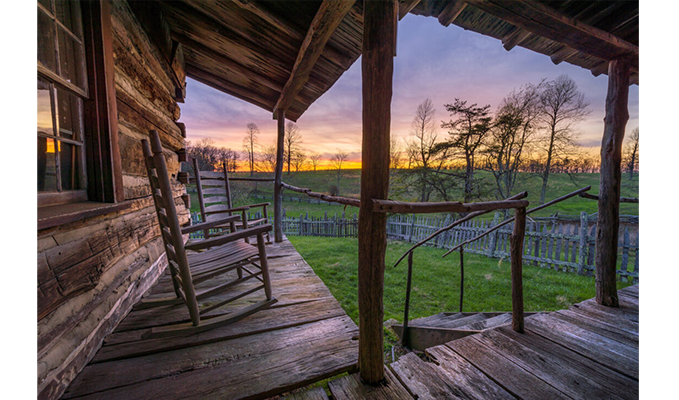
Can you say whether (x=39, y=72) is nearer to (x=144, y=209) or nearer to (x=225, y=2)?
(x=144, y=209)

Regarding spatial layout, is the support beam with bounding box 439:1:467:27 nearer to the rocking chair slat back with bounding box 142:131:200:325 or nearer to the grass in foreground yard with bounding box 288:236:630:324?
the rocking chair slat back with bounding box 142:131:200:325

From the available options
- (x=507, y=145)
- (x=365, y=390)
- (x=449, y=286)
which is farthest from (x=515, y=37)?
(x=507, y=145)

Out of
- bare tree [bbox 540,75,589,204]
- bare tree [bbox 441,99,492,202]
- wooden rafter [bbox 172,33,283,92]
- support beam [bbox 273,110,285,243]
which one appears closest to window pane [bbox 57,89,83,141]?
wooden rafter [bbox 172,33,283,92]

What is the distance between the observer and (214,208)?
3.36m

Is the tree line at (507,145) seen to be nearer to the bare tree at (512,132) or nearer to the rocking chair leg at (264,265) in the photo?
the bare tree at (512,132)

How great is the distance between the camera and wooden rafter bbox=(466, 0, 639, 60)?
1.44 metres

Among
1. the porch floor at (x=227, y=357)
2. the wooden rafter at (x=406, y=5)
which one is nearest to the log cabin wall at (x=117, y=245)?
the porch floor at (x=227, y=357)

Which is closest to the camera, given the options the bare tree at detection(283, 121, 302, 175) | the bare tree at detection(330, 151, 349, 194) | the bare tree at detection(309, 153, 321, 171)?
the bare tree at detection(283, 121, 302, 175)

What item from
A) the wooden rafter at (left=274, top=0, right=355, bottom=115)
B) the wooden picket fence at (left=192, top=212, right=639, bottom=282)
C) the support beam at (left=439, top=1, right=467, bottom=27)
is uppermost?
the wooden rafter at (left=274, top=0, right=355, bottom=115)

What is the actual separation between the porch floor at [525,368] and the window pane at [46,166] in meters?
1.77

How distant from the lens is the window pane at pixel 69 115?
4.06 ft

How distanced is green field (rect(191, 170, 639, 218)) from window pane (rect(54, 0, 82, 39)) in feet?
33.2

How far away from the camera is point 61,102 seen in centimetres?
125
